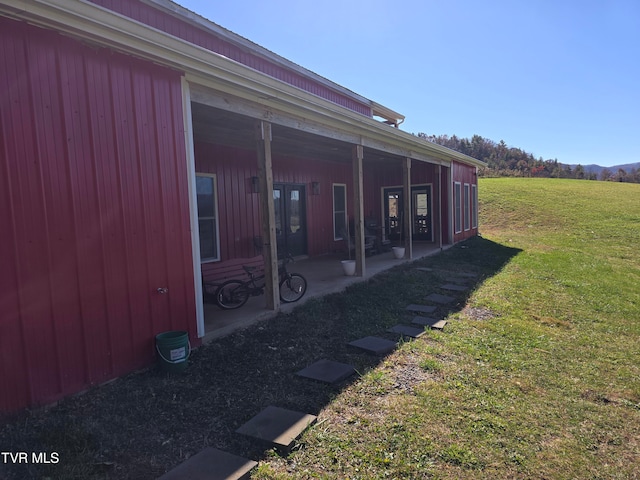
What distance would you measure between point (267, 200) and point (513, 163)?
5233 cm

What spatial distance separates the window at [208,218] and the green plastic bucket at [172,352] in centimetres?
359

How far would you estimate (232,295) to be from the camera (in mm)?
4902

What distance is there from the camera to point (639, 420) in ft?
8.77

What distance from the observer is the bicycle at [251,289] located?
4.89 metres

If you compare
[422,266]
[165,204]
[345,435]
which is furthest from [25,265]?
[422,266]

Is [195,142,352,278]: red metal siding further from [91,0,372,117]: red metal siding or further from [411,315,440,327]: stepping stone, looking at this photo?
[411,315,440,327]: stepping stone

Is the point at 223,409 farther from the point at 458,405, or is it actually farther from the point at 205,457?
the point at 458,405

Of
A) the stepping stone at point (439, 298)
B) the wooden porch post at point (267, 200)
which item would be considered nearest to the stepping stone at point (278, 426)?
the wooden porch post at point (267, 200)

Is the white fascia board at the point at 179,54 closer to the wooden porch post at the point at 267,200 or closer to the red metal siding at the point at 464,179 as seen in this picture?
the wooden porch post at the point at 267,200

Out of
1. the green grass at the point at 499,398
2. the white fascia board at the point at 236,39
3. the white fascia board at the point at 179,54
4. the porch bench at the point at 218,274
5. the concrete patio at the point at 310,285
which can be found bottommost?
the green grass at the point at 499,398

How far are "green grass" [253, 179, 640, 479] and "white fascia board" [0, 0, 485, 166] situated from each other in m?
2.66

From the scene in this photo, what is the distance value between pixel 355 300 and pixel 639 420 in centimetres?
341

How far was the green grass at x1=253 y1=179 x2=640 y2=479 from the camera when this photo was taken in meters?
2.21

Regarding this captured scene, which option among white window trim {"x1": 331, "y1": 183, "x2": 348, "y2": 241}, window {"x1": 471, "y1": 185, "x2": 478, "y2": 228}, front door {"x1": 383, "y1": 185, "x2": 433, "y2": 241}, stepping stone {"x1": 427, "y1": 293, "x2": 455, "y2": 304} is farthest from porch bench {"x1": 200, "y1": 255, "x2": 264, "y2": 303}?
window {"x1": 471, "y1": 185, "x2": 478, "y2": 228}
